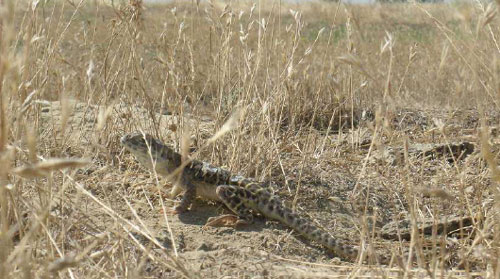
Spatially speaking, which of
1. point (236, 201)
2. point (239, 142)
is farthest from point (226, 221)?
point (239, 142)

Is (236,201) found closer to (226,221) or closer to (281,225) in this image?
(226,221)

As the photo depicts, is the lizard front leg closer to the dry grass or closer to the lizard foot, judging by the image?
the dry grass

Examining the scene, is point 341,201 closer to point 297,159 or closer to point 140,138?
point 297,159

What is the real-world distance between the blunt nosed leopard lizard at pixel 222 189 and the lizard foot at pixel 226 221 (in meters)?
0.01

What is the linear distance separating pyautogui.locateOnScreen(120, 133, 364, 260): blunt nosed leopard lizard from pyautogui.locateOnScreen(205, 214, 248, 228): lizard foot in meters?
0.01

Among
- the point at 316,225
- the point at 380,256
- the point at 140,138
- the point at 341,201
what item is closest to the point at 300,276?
the point at 380,256

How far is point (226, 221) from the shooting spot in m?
3.89

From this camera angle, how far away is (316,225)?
3994 millimetres

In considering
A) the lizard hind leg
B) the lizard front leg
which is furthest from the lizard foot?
the lizard front leg

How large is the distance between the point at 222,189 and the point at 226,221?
0.23 meters

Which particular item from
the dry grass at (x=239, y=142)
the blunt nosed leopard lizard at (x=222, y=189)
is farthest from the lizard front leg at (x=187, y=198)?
the dry grass at (x=239, y=142)

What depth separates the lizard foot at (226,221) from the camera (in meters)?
3.85

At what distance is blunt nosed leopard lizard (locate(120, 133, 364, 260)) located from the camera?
3.87 metres

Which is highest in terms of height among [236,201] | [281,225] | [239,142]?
[239,142]
